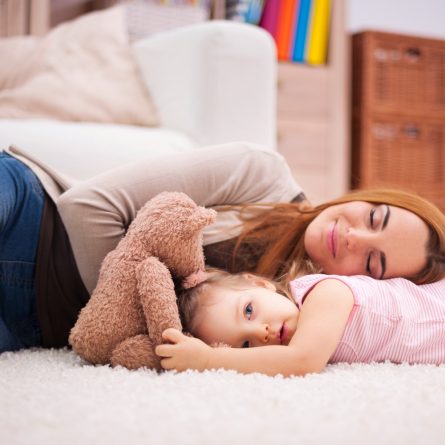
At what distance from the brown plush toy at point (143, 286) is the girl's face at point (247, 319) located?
0.05 m

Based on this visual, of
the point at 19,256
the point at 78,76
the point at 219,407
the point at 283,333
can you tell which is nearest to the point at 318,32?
the point at 78,76

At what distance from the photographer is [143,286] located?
89cm

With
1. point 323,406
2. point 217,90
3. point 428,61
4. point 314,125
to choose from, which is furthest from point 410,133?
point 323,406

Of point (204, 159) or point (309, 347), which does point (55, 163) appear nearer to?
point (204, 159)

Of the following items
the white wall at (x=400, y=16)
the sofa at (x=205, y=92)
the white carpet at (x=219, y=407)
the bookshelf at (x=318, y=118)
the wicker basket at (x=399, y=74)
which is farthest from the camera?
the white wall at (x=400, y=16)

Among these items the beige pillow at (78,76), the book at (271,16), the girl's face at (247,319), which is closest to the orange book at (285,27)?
the book at (271,16)

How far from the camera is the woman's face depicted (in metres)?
1.03

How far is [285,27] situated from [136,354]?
214cm

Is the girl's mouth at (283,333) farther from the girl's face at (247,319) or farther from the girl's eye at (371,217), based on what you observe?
the girl's eye at (371,217)

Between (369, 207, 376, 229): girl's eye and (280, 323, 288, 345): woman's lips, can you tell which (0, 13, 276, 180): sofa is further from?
(280, 323, 288, 345): woman's lips

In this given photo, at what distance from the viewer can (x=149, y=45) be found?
2.00m

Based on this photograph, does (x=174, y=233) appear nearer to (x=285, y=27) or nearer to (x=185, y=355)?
(x=185, y=355)

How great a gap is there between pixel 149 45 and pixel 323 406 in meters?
1.56

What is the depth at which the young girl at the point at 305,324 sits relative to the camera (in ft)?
2.72
